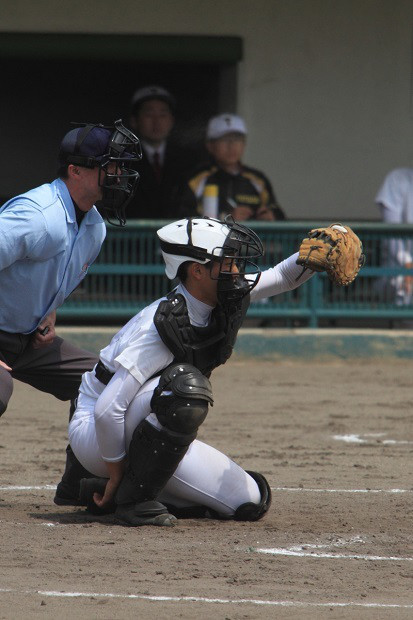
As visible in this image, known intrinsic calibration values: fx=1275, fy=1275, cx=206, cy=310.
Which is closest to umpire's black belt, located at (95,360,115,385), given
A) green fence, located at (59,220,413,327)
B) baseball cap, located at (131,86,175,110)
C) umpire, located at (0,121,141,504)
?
umpire, located at (0,121,141,504)

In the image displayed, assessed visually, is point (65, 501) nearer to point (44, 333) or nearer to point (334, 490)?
point (44, 333)

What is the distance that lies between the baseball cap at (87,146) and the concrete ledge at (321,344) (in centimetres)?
479

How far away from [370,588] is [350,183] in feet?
25.0

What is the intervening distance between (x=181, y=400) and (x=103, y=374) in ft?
1.53

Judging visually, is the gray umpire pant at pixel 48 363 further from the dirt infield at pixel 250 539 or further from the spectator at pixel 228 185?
the spectator at pixel 228 185

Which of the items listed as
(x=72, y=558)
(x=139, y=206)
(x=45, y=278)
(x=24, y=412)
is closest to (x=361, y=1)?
(x=139, y=206)

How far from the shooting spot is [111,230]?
393 inches

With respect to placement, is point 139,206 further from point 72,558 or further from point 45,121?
point 72,558

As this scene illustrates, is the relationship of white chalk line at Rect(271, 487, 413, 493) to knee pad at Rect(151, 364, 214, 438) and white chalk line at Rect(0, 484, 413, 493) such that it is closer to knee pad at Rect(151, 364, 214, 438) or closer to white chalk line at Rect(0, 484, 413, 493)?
white chalk line at Rect(0, 484, 413, 493)

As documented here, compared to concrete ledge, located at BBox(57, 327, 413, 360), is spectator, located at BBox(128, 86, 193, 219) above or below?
above

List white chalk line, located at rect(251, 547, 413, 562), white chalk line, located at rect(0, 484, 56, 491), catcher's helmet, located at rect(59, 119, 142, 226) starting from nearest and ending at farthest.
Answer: white chalk line, located at rect(251, 547, 413, 562) < catcher's helmet, located at rect(59, 119, 142, 226) < white chalk line, located at rect(0, 484, 56, 491)

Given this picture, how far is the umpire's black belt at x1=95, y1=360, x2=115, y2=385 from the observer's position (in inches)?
197

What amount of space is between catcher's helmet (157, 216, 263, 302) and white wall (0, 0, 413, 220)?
6.46 metres

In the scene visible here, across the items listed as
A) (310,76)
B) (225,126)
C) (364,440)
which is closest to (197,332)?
(364,440)
